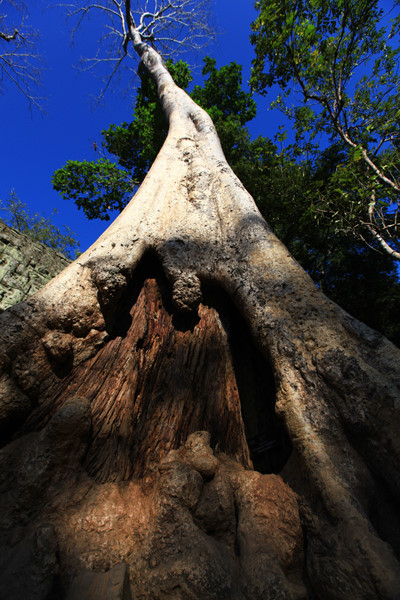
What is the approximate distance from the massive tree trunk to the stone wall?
2959 millimetres

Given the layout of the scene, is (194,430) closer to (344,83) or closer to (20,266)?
(20,266)

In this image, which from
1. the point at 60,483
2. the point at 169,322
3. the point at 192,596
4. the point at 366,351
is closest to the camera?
the point at 192,596

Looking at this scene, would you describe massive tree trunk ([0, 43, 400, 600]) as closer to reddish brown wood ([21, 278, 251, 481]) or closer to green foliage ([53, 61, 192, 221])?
reddish brown wood ([21, 278, 251, 481])

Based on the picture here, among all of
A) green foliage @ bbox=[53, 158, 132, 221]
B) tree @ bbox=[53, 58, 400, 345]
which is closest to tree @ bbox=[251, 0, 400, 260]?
tree @ bbox=[53, 58, 400, 345]

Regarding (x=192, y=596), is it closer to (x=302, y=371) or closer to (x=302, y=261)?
(x=302, y=371)

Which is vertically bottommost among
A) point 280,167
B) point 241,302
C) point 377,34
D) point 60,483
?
point 60,483

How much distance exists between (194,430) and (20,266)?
4329mm

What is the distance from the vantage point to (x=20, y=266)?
15.0 feet

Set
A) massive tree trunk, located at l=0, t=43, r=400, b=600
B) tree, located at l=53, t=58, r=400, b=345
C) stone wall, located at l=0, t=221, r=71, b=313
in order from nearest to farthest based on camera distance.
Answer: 1. massive tree trunk, located at l=0, t=43, r=400, b=600
2. stone wall, located at l=0, t=221, r=71, b=313
3. tree, located at l=53, t=58, r=400, b=345

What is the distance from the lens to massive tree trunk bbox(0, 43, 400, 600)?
3.50 feet

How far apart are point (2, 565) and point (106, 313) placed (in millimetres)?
1265

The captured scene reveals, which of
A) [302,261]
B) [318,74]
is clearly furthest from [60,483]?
[318,74]

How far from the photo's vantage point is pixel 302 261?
630 centimetres

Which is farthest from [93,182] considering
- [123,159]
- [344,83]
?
[344,83]
